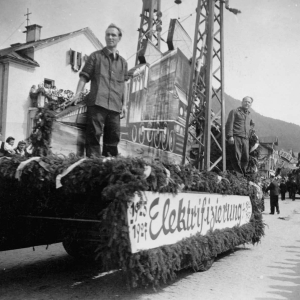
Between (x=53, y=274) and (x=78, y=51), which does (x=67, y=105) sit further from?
(x=78, y=51)

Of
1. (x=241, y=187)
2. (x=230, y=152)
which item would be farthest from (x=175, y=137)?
(x=241, y=187)

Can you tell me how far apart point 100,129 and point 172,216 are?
1460mm

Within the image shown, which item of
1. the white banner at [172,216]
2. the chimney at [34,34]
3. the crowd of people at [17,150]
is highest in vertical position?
the chimney at [34,34]

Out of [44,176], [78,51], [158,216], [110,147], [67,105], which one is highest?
[78,51]

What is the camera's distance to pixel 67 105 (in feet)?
17.3

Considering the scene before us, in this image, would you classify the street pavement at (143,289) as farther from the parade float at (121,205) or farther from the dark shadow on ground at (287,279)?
the parade float at (121,205)

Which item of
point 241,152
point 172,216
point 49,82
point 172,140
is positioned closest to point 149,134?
point 172,140

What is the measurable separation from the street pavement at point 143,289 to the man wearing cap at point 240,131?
267 centimetres

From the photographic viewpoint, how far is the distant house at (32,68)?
22.5m

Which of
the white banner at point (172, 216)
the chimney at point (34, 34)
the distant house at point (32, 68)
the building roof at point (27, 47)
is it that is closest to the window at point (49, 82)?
the distant house at point (32, 68)

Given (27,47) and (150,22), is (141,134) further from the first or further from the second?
(27,47)

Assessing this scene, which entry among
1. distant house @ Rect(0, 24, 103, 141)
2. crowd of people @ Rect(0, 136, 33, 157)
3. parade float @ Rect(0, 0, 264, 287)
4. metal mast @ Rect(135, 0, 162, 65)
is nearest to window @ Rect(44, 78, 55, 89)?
distant house @ Rect(0, 24, 103, 141)

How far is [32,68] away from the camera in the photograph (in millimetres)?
24219

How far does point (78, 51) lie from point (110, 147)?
2234 centimetres
